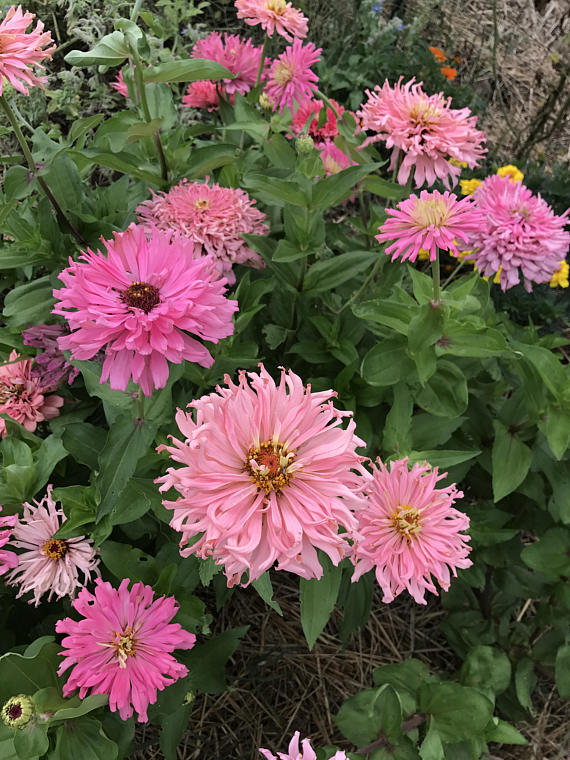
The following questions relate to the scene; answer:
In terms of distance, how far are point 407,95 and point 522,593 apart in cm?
122

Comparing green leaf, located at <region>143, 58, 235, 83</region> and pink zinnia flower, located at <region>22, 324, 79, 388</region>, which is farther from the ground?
green leaf, located at <region>143, 58, 235, 83</region>

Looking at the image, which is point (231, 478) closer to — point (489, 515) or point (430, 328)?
point (430, 328)

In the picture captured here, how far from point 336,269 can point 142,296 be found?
592mm

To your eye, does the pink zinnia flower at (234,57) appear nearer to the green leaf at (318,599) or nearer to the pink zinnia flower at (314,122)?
the pink zinnia flower at (314,122)

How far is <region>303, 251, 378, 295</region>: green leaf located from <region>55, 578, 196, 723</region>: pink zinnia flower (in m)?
0.70

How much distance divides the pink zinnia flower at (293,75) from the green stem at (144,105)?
36 centimetres

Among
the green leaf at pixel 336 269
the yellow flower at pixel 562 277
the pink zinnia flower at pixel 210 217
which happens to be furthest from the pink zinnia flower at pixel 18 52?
the yellow flower at pixel 562 277

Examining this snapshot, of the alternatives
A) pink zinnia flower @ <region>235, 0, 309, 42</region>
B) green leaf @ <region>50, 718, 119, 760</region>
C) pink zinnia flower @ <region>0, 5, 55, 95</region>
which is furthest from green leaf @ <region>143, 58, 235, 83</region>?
green leaf @ <region>50, 718, 119, 760</region>

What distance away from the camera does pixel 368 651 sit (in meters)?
1.63

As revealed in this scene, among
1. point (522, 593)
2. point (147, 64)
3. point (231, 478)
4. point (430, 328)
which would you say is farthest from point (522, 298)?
point (231, 478)

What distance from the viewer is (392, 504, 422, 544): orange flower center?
0.84m

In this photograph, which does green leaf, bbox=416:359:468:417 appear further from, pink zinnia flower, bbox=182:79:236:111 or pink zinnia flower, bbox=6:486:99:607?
pink zinnia flower, bbox=182:79:236:111

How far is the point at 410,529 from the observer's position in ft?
2.77

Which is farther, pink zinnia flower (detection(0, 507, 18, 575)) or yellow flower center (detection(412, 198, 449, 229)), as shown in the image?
yellow flower center (detection(412, 198, 449, 229))
